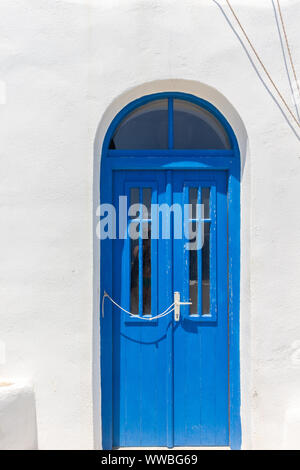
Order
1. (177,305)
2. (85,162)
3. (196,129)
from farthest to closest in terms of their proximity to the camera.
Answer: (196,129) < (177,305) < (85,162)

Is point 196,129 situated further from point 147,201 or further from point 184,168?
point 147,201

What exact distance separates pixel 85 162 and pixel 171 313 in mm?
1452

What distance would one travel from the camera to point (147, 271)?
324 centimetres

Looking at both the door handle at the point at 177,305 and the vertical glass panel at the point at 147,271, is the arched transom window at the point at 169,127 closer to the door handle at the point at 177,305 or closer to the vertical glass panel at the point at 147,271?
the vertical glass panel at the point at 147,271

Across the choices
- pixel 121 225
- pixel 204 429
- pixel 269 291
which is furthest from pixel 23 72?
pixel 204 429

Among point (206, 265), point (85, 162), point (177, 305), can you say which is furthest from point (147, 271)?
point (85, 162)

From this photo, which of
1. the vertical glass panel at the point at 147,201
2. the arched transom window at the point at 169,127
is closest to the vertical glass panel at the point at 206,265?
the vertical glass panel at the point at 147,201

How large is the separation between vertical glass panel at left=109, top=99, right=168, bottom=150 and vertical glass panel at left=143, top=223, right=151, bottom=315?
72 cm

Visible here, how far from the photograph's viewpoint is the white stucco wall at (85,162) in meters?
2.95

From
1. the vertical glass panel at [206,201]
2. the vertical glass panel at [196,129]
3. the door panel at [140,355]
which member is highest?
the vertical glass panel at [196,129]

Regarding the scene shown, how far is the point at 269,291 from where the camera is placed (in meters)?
2.96

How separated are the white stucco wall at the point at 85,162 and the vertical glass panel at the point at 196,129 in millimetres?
315

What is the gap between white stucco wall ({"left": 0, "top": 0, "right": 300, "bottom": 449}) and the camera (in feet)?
9.68

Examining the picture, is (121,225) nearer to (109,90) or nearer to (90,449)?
(109,90)
